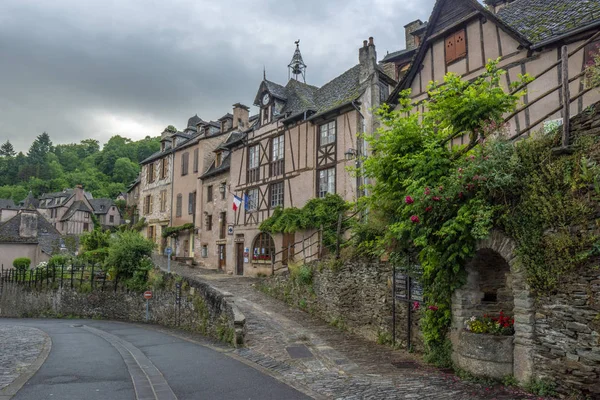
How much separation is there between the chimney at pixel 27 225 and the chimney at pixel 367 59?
31.0 metres

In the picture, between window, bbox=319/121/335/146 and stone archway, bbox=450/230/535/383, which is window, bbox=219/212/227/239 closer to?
window, bbox=319/121/335/146

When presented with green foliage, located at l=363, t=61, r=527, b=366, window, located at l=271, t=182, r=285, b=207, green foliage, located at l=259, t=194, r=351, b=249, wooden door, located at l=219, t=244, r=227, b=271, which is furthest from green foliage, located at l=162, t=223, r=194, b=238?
green foliage, located at l=363, t=61, r=527, b=366

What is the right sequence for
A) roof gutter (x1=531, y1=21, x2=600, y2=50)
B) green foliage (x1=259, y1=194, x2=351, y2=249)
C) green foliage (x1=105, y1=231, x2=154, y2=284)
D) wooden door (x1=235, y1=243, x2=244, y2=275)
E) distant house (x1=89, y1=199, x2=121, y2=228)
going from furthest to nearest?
distant house (x1=89, y1=199, x2=121, y2=228) → wooden door (x1=235, y1=243, x2=244, y2=275) → green foliage (x1=105, y1=231, x2=154, y2=284) → green foliage (x1=259, y1=194, x2=351, y2=249) → roof gutter (x1=531, y1=21, x2=600, y2=50)

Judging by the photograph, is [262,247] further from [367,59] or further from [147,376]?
[147,376]

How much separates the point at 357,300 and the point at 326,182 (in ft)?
30.2

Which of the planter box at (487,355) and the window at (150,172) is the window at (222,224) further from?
the planter box at (487,355)

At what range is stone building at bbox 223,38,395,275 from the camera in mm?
19438

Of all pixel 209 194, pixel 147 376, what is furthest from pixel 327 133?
pixel 147 376

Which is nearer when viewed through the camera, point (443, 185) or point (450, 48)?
point (443, 185)

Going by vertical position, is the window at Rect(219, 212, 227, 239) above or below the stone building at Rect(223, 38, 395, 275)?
below

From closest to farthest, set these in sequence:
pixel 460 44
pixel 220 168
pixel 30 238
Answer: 1. pixel 460 44
2. pixel 220 168
3. pixel 30 238

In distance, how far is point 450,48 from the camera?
46.2 ft

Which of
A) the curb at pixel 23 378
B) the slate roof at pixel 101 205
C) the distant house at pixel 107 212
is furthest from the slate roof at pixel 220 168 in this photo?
the slate roof at pixel 101 205

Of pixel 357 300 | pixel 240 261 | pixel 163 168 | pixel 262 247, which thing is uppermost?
pixel 163 168
